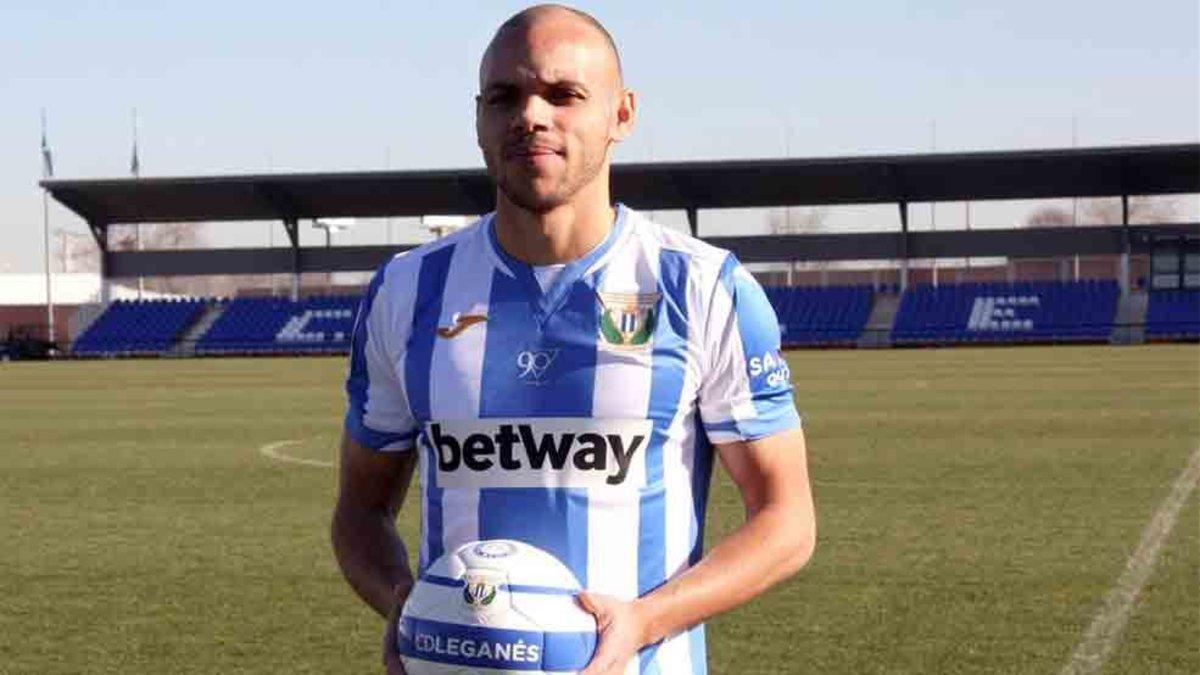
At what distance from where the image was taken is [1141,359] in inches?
1475

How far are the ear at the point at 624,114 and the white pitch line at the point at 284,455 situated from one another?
13.1 m

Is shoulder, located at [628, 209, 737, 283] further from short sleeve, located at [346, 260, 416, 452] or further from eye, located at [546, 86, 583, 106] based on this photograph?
short sleeve, located at [346, 260, 416, 452]

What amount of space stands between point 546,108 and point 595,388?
0.42m

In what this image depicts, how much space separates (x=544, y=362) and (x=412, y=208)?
56.9 metres

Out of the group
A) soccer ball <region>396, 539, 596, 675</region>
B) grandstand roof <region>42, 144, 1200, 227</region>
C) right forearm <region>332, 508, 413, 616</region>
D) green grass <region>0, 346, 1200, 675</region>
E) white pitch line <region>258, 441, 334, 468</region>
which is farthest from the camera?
grandstand roof <region>42, 144, 1200, 227</region>

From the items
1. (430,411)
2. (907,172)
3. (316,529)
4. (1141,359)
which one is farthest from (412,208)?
(430,411)

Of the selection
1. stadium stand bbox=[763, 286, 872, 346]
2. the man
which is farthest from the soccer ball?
stadium stand bbox=[763, 286, 872, 346]

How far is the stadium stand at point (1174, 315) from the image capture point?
51250 millimetres

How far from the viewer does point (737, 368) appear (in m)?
2.79

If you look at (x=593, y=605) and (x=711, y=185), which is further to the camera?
(x=711, y=185)

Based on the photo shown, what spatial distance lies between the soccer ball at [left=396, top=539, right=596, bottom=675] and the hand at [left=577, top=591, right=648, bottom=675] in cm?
1

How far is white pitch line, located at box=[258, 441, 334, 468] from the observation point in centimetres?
1591

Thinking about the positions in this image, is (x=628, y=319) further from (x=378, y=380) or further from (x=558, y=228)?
(x=378, y=380)

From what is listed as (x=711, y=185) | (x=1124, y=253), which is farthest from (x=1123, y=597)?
(x=711, y=185)
